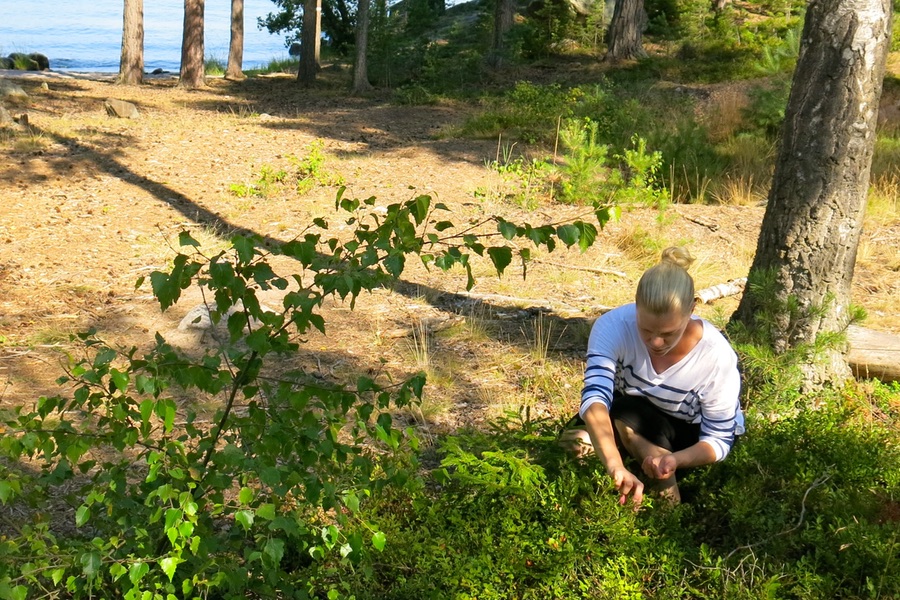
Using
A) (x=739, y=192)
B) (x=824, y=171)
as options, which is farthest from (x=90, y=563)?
(x=739, y=192)

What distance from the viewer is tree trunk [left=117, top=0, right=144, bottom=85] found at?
19.7m

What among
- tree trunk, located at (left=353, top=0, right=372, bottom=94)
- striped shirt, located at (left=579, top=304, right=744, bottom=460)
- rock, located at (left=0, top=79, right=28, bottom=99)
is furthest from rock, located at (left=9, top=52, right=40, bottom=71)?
striped shirt, located at (left=579, top=304, right=744, bottom=460)

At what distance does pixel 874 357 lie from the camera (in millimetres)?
5090

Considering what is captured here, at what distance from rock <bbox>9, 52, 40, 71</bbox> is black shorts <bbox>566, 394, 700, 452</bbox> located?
968 inches

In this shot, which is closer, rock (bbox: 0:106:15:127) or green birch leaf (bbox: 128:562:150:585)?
green birch leaf (bbox: 128:562:150:585)

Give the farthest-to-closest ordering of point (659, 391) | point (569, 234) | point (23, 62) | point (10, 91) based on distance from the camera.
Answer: point (23, 62) → point (10, 91) → point (659, 391) → point (569, 234)

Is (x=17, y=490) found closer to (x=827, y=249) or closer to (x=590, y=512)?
(x=590, y=512)

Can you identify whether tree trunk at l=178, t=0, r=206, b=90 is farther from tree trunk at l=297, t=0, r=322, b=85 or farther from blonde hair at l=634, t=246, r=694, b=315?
blonde hair at l=634, t=246, r=694, b=315

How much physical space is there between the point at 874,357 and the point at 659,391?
227cm

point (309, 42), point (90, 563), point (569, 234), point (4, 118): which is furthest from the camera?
point (309, 42)

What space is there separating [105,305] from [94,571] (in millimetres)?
4478

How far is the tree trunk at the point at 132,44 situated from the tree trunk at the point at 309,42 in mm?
3712

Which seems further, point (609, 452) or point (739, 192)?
point (739, 192)

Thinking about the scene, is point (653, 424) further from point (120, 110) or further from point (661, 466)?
point (120, 110)
